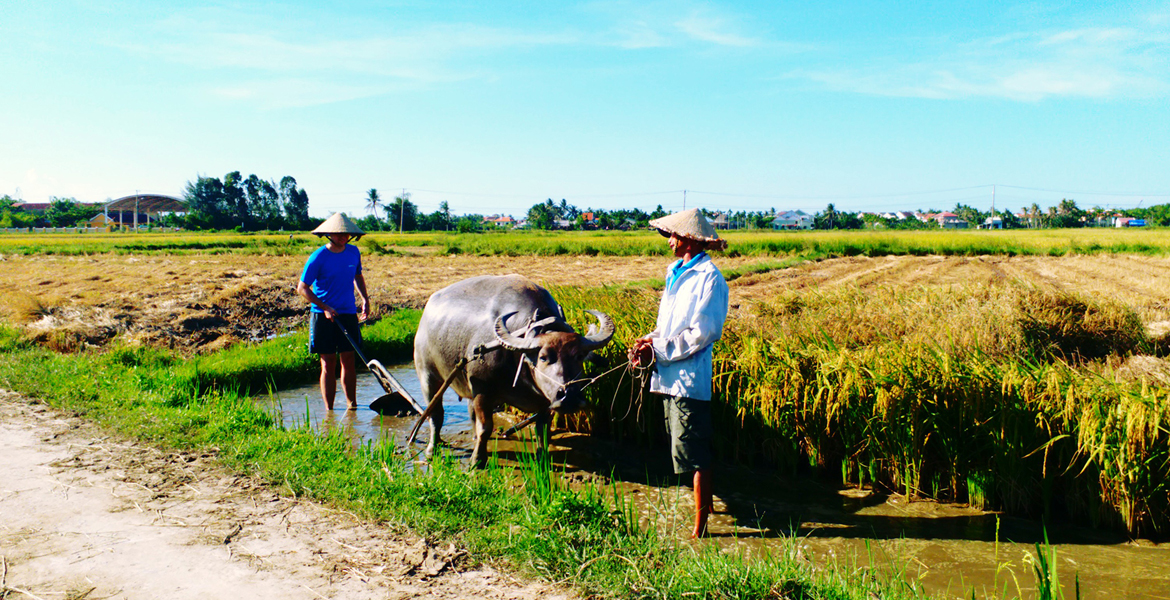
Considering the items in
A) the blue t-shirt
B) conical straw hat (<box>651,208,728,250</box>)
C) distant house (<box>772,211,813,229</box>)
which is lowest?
the blue t-shirt

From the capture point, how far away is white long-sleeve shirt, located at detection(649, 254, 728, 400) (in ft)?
12.2

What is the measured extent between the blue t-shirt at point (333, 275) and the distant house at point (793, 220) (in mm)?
109046

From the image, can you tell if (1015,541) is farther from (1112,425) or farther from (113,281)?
(113,281)

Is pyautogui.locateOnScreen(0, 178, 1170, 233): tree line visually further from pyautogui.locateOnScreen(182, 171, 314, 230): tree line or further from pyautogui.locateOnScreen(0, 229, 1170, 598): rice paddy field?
pyautogui.locateOnScreen(0, 229, 1170, 598): rice paddy field

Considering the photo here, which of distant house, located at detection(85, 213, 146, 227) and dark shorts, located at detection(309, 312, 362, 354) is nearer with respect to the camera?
dark shorts, located at detection(309, 312, 362, 354)

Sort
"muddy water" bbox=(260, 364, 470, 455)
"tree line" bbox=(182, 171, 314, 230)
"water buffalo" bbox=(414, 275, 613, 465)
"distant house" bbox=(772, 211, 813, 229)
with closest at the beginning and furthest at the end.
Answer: "water buffalo" bbox=(414, 275, 613, 465) → "muddy water" bbox=(260, 364, 470, 455) → "tree line" bbox=(182, 171, 314, 230) → "distant house" bbox=(772, 211, 813, 229)

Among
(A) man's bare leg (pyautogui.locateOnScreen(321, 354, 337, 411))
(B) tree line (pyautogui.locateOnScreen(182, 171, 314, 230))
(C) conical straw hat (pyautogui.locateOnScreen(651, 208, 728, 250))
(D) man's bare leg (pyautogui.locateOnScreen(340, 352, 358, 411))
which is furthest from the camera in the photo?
(B) tree line (pyautogui.locateOnScreen(182, 171, 314, 230))

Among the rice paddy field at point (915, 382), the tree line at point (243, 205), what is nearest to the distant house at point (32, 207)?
the tree line at point (243, 205)

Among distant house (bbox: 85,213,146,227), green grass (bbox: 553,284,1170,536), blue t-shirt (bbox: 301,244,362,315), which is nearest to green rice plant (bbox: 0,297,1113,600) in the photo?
green grass (bbox: 553,284,1170,536)

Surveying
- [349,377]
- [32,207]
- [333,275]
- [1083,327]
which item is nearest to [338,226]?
[333,275]

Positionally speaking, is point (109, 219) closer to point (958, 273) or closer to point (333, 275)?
point (958, 273)

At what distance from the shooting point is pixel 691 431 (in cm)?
389

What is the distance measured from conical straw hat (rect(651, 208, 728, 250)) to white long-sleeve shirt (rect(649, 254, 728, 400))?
0.35 feet

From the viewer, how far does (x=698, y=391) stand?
3.83m
